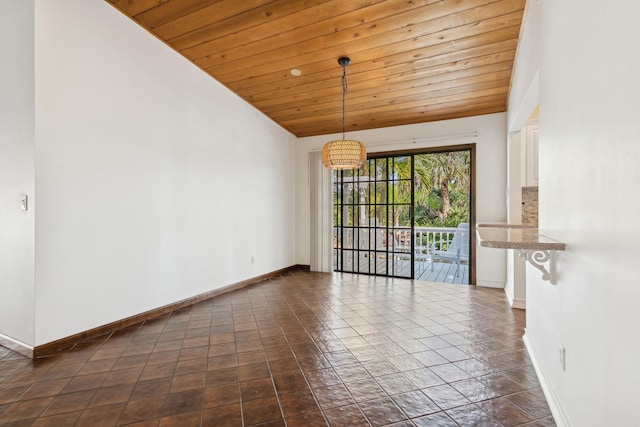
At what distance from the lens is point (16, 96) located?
251 cm

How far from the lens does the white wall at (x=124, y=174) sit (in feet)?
8.27

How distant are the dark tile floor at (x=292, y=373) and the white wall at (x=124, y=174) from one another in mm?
471

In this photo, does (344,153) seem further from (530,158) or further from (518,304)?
(518,304)

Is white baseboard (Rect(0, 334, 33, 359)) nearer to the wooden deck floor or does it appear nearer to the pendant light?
the pendant light

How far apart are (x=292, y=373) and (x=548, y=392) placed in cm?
159

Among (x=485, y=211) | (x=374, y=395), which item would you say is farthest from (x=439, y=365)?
(x=485, y=211)

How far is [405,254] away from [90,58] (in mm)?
4761

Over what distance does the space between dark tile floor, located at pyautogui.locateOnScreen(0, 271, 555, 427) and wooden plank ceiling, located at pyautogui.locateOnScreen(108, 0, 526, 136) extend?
2.73 meters

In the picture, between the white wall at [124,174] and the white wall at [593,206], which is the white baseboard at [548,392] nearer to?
the white wall at [593,206]

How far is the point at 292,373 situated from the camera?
85.6 inches

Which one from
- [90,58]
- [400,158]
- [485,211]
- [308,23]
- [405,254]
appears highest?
[308,23]

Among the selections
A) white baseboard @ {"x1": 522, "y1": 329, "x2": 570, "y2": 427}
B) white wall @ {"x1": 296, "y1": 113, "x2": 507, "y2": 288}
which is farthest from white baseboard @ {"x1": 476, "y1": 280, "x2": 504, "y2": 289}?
white baseboard @ {"x1": 522, "y1": 329, "x2": 570, "y2": 427}

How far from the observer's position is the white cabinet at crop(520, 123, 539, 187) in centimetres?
365

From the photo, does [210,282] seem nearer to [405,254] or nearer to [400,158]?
[405,254]
